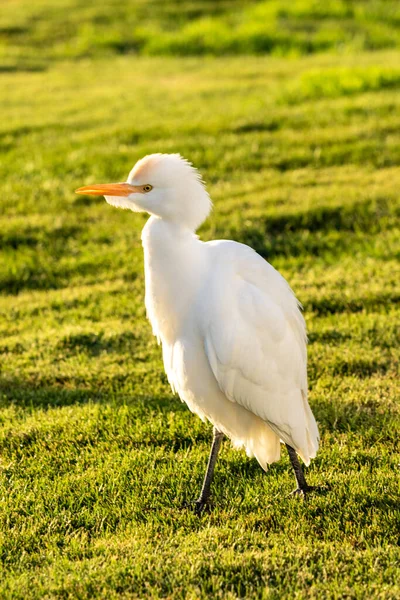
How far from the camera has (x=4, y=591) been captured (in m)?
3.57

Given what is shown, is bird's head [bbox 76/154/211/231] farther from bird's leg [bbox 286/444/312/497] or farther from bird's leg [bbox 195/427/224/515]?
bird's leg [bbox 286/444/312/497]

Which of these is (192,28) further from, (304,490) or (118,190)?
(304,490)

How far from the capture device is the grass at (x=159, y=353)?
12.3 feet

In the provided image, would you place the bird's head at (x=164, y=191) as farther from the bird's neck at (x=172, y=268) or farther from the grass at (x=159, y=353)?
the grass at (x=159, y=353)

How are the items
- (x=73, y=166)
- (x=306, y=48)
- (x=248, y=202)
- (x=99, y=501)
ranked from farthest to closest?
(x=306, y=48) < (x=73, y=166) < (x=248, y=202) < (x=99, y=501)

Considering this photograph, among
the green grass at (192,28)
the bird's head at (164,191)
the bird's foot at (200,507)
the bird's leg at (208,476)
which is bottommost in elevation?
the bird's foot at (200,507)

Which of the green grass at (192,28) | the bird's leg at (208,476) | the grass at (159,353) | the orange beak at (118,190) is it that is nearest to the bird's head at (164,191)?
the orange beak at (118,190)

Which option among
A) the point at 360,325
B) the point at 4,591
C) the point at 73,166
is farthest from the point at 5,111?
the point at 4,591

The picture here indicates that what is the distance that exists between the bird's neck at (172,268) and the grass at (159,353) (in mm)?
977

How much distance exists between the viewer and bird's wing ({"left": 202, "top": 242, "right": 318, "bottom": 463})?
411cm

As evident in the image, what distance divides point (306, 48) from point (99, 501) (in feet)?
46.8

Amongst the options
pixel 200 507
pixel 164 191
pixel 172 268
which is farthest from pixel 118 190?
pixel 200 507

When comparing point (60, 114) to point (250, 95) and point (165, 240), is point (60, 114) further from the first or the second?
point (165, 240)

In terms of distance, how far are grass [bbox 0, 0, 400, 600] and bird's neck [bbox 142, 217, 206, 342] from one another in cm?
98
